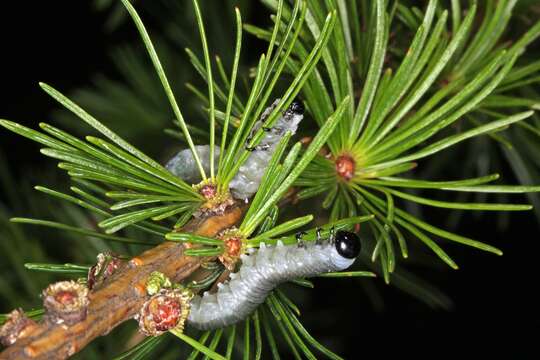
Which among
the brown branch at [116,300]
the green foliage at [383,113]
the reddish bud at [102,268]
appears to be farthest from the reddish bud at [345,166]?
the reddish bud at [102,268]

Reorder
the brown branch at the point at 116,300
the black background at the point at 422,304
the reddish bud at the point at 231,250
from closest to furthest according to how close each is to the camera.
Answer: the brown branch at the point at 116,300 < the reddish bud at the point at 231,250 < the black background at the point at 422,304

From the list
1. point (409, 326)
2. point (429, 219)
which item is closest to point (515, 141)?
point (429, 219)

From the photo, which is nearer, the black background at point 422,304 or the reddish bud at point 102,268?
the reddish bud at point 102,268

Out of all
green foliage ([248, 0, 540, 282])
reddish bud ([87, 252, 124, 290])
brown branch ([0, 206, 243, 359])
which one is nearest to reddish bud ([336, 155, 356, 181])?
green foliage ([248, 0, 540, 282])

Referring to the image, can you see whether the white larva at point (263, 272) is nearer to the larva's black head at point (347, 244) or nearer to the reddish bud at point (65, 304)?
the larva's black head at point (347, 244)

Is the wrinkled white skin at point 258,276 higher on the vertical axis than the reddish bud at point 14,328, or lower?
higher

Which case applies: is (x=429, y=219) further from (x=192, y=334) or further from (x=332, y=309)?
(x=192, y=334)

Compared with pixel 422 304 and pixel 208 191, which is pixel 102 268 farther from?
pixel 422 304

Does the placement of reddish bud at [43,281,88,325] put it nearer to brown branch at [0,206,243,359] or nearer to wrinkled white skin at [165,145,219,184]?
brown branch at [0,206,243,359]
